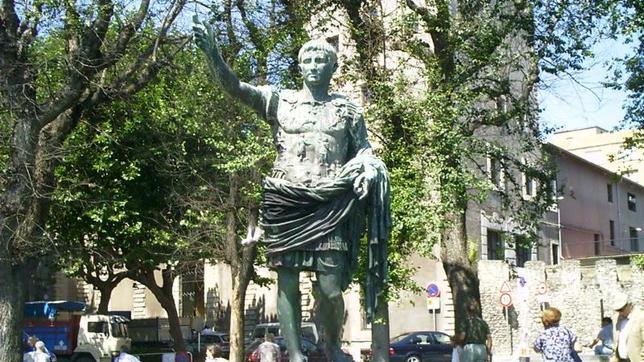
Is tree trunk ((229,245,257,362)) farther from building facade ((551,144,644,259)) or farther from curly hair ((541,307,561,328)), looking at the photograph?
building facade ((551,144,644,259))

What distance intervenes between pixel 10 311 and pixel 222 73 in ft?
45.3

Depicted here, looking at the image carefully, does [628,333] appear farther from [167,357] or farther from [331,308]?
[167,357]

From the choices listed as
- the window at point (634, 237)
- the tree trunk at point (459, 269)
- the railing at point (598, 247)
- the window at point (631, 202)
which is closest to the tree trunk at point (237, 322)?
the tree trunk at point (459, 269)

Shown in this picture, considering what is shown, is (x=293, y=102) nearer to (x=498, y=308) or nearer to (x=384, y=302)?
(x=384, y=302)

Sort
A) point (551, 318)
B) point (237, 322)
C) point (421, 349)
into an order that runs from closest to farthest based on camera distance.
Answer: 1. point (551, 318)
2. point (237, 322)
3. point (421, 349)

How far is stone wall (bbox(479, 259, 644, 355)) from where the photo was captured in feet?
136

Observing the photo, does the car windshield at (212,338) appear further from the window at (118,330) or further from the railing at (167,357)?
the window at (118,330)

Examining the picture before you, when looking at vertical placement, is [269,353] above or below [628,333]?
below

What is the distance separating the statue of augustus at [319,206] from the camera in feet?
20.6

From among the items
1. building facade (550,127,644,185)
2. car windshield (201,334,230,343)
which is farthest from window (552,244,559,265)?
car windshield (201,334,230,343)

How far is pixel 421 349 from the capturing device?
32844mm

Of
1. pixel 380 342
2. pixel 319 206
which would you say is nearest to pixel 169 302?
pixel 380 342

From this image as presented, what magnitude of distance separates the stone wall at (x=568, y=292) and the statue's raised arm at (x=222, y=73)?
118 feet

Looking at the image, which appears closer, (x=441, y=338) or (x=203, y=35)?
(x=203, y=35)
